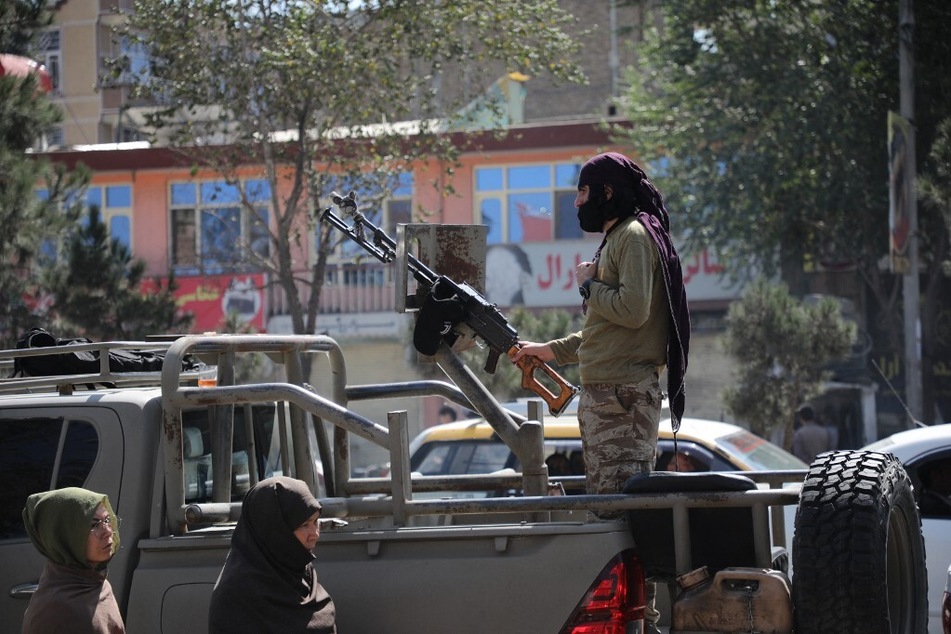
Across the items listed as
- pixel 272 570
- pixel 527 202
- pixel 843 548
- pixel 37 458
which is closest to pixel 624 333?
pixel 843 548

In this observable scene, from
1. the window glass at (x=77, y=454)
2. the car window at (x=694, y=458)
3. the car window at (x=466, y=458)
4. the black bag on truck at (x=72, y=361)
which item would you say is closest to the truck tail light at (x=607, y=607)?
the window glass at (x=77, y=454)

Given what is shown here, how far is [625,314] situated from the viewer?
4.27 meters

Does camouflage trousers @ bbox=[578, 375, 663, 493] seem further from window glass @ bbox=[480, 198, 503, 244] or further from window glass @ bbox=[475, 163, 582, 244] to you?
window glass @ bbox=[480, 198, 503, 244]

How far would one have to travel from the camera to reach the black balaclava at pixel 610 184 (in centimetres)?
447

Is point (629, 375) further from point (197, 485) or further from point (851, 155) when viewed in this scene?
point (851, 155)

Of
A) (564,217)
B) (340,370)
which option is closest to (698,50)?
(564,217)

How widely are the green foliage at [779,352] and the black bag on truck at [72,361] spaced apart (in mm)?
12060

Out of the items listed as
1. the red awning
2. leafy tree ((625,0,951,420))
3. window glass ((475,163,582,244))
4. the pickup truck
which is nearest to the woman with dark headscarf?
the pickup truck

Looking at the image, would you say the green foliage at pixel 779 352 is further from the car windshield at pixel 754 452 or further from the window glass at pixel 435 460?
the window glass at pixel 435 460

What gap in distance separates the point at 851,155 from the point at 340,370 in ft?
51.9

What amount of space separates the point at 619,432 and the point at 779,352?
494 inches

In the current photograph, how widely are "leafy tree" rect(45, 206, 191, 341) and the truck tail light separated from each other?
36.0ft

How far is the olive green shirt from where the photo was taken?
14.0ft

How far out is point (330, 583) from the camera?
386 centimetres
